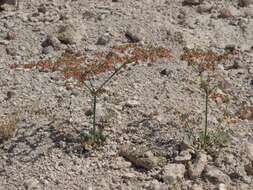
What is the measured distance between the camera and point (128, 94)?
1323 centimetres

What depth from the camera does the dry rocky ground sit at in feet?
37.0

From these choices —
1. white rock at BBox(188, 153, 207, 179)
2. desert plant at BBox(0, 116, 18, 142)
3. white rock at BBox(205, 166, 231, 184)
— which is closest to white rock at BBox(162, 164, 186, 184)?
white rock at BBox(188, 153, 207, 179)

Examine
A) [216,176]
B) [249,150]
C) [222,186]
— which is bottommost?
[222,186]

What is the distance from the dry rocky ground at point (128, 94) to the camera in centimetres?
1128

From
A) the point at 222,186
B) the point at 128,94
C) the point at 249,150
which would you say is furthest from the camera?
the point at 128,94

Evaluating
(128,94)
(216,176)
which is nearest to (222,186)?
(216,176)

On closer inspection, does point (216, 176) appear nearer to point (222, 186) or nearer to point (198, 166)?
point (222, 186)

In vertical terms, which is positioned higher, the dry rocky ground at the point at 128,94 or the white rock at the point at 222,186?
the dry rocky ground at the point at 128,94

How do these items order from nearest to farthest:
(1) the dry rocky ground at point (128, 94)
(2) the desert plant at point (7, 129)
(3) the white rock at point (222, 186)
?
(3) the white rock at point (222, 186) → (1) the dry rocky ground at point (128, 94) → (2) the desert plant at point (7, 129)

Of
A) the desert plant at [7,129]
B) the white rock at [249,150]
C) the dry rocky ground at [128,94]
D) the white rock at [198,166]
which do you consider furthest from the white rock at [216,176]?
the desert plant at [7,129]

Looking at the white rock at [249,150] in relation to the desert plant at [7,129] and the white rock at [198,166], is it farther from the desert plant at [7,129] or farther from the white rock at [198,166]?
the desert plant at [7,129]

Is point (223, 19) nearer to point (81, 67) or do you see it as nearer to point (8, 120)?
point (81, 67)

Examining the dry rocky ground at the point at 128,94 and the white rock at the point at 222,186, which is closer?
the white rock at the point at 222,186

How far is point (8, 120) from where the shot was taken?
1250 cm
